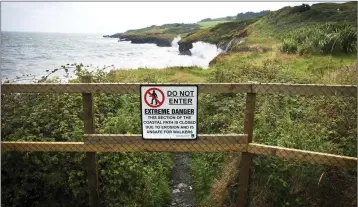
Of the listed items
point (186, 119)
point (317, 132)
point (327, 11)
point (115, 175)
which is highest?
point (327, 11)

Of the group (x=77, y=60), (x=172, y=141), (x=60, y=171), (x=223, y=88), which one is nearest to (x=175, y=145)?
(x=172, y=141)

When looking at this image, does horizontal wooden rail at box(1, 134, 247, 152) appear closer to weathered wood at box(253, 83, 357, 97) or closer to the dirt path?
weathered wood at box(253, 83, 357, 97)

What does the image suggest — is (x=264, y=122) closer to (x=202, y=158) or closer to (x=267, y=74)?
(x=202, y=158)

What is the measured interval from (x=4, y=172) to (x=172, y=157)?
307 centimetres

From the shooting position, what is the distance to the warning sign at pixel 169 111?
4133 millimetres

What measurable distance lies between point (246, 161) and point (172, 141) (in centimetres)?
105

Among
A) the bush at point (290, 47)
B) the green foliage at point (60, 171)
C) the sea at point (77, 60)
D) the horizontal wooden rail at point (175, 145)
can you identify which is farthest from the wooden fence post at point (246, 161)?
the bush at point (290, 47)

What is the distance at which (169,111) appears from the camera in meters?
4.22

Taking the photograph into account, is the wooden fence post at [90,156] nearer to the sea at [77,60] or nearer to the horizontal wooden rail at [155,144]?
the horizontal wooden rail at [155,144]

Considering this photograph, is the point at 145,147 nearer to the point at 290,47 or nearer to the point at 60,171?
the point at 60,171

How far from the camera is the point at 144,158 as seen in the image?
566 centimetres

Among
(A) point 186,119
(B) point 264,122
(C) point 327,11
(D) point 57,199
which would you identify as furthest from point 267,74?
(C) point 327,11

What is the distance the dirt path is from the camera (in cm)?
524

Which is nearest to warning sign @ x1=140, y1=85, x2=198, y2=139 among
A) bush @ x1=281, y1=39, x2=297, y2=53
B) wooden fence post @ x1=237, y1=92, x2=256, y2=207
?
wooden fence post @ x1=237, y1=92, x2=256, y2=207
